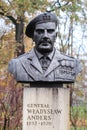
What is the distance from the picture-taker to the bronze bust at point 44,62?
26.3ft

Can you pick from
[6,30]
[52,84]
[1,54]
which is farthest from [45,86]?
[6,30]

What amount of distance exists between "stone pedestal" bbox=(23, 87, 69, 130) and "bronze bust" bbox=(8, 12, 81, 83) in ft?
0.71

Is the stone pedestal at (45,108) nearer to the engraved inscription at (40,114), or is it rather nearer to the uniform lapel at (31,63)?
the engraved inscription at (40,114)

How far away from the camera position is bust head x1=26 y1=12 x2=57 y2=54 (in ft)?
26.4

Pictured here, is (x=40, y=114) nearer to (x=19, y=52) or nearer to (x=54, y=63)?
(x=54, y=63)

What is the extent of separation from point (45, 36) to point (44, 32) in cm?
11

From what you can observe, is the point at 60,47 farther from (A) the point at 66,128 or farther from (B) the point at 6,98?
(A) the point at 66,128

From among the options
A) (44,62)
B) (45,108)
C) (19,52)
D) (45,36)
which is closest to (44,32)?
(45,36)

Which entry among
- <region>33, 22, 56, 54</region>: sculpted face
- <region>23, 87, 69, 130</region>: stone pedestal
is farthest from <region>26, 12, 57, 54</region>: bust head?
<region>23, 87, 69, 130</region>: stone pedestal

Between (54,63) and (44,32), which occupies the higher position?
(44,32)

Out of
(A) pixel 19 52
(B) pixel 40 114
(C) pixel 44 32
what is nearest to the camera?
(B) pixel 40 114

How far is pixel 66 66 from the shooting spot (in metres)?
8.14

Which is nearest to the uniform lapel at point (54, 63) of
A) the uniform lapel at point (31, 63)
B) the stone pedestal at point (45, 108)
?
the uniform lapel at point (31, 63)

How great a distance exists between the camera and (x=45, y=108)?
7.95 metres
